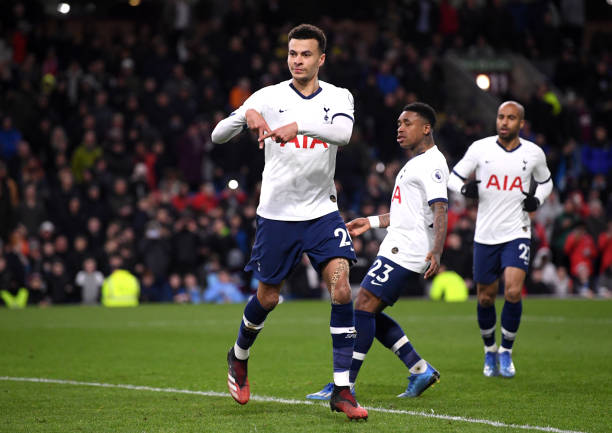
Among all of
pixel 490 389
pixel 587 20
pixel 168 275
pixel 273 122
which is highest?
pixel 587 20

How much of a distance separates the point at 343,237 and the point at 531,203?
3368mm

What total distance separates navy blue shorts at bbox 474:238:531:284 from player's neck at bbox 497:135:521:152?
94 cm

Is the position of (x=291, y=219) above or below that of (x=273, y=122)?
below

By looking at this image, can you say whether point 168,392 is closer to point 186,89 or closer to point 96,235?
point 96,235

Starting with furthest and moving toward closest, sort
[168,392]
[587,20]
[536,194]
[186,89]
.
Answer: [587,20] < [186,89] < [536,194] < [168,392]

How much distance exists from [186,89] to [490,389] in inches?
631

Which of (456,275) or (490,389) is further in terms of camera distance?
(456,275)

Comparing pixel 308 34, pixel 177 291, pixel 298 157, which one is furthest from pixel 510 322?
pixel 177 291

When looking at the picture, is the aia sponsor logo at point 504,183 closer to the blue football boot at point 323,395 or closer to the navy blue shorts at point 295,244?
the blue football boot at point 323,395

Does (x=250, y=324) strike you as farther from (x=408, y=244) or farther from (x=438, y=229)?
(x=438, y=229)

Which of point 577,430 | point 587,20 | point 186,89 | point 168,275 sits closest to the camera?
point 577,430

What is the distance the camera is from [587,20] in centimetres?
3294

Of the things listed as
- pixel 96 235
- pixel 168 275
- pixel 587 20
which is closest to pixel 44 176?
pixel 96 235

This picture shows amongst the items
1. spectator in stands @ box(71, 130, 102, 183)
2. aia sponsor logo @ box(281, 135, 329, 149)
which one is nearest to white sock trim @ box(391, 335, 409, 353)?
aia sponsor logo @ box(281, 135, 329, 149)
